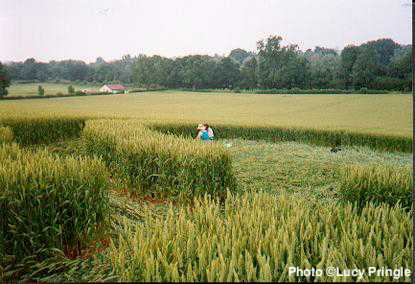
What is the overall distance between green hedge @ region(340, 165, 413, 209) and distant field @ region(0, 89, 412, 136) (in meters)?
10.6

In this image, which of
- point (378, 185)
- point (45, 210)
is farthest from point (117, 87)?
point (45, 210)

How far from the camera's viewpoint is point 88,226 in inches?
177

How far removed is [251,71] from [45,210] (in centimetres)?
4276

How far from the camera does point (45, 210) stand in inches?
167

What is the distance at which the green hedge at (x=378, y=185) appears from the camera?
19.0 feet

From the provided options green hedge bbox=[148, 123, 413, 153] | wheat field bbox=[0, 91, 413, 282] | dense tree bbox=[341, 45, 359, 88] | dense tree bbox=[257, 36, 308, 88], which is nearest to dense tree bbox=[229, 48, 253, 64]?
dense tree bbox=[257, 36, 308, 88]

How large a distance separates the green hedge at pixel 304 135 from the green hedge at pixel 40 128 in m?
3.67

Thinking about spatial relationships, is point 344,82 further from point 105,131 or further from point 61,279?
point 61,279

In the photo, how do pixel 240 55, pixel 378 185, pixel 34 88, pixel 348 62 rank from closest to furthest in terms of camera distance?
pixel 378 185, pixel 348 62, pixel 34 88, pixel 240 55

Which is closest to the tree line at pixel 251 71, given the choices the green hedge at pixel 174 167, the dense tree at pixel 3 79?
the dense tree at pixel 3 79

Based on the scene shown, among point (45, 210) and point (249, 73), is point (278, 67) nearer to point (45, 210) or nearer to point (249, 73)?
point (249, 73)

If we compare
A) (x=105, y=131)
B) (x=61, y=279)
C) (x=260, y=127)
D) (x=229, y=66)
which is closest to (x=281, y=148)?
(x=260, y=127)

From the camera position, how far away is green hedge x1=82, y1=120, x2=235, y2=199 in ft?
24.4

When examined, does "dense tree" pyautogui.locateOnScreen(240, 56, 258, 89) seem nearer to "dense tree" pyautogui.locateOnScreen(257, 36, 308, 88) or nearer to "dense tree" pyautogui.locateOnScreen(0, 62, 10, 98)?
"dense tree" pyautogui.locateOnScreen(257, 36, 308, 88)
